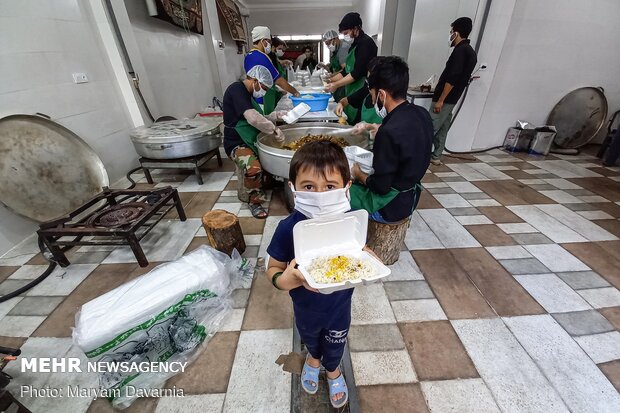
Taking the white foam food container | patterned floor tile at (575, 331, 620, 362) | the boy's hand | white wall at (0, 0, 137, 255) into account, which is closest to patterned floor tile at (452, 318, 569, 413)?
patterned floor tile at (575, 331, 620, 362)

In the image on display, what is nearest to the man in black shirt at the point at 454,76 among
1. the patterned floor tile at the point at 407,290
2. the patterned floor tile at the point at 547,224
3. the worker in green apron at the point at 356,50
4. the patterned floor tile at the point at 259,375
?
the worker in green apron at the point at 356,50

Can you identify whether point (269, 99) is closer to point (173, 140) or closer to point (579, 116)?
point (173, 140)

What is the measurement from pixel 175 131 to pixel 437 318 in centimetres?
329

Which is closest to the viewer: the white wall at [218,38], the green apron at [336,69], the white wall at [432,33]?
A: the white wall at [432,33]

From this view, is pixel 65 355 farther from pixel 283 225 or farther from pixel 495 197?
pixel 495 197

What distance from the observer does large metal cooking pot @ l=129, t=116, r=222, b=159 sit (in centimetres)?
287

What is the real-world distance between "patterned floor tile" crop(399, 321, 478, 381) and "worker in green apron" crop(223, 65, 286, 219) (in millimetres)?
1789

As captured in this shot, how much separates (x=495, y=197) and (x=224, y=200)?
336 cm

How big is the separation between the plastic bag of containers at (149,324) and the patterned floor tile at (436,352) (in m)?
1.20

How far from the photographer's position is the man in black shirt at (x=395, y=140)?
1452mm

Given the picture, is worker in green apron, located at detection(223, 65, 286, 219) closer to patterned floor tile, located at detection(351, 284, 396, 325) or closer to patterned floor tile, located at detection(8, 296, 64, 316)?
patterned floor tile, located at detection(351, 284, 396, 325)

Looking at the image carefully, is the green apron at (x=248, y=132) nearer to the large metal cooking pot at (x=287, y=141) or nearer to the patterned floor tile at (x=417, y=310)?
the large metal cooking pot at (x=287, y=141)

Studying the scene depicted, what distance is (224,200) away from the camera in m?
3.06

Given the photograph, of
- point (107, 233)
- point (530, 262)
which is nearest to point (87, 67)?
point (107, 233)
